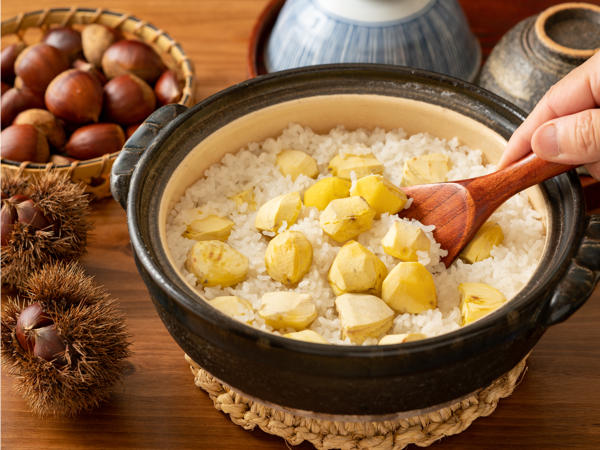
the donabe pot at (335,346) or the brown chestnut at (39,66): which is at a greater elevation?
the donabe pot at (335,346)

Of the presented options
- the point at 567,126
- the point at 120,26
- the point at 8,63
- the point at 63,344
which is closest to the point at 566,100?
the point at 567,126

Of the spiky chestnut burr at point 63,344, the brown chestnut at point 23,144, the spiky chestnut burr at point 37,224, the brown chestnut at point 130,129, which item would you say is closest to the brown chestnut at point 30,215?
the spiky chestnut burr at point 37,224

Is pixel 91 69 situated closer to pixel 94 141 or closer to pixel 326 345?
pixel 94 141

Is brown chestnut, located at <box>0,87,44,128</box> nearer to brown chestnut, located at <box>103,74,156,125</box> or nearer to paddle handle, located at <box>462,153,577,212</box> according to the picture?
brown chestnut, located at <box>103,74,156,125</box>

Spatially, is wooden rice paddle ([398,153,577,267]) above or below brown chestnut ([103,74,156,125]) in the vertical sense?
above

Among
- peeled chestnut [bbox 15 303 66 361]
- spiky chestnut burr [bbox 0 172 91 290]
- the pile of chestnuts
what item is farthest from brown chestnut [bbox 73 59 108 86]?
peeled chestnut [bbox 15 303 66 361]

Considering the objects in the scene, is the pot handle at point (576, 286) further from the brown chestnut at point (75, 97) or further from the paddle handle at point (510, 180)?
the brown chestnut at point (75, 97)
